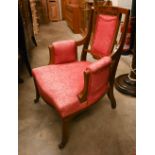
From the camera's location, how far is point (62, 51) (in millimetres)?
1875

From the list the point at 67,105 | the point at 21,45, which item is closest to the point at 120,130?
the point at 67,105

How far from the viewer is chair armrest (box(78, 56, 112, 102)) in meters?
1.41

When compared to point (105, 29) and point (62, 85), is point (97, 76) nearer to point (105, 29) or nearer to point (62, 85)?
point (62, 85)

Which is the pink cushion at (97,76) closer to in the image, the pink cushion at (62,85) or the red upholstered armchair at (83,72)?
the red upholstered armchair at (83,72)

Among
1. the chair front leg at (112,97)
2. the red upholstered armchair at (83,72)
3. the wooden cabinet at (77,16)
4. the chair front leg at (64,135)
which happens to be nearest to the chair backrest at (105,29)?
the red upholstered armchair at (83,72)

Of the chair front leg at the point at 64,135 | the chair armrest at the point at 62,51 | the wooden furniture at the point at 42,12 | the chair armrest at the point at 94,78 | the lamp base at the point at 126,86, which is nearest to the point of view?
the chair armrest at the point at 94,78

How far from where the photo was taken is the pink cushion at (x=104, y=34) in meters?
1.73

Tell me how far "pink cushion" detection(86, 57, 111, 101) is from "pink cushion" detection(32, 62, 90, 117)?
0.33 feet

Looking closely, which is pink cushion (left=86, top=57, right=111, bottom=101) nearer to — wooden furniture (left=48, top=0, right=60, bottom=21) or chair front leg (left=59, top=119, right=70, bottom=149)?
chair front leg (left=59, top=119, right=70, bottom=149)

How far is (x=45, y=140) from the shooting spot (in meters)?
1.65

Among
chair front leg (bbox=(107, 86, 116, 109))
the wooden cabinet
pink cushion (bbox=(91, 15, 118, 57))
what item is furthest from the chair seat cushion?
the wooden cabinet
